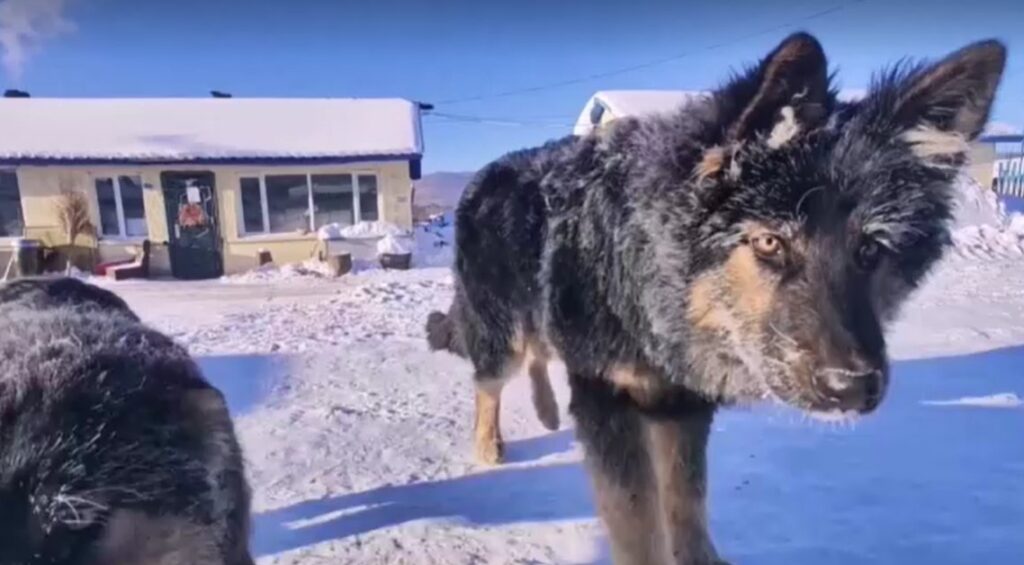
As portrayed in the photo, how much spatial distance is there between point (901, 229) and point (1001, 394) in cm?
336

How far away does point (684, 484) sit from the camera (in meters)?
2.74

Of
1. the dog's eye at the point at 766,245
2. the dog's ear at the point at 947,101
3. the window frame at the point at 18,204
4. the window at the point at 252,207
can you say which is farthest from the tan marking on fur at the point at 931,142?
the window frame at the point at 18,204

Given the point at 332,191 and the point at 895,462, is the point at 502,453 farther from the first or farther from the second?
the point at 332,191

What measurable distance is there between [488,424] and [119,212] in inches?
675

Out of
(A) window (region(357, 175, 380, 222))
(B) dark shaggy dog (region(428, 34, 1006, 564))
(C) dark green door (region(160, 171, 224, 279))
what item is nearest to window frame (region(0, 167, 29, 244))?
(C) dark green door (region(160, 171, 224, 279))

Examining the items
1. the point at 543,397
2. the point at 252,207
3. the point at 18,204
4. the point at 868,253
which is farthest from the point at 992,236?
the point at 18,204

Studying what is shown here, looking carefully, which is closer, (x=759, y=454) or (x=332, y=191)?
(x=759, y=454)

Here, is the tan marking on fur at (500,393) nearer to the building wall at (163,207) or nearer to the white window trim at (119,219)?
the building wall at (163,207)

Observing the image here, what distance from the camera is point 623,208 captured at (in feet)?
8.07

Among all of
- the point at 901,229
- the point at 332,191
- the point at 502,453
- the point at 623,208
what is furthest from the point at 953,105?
the point at 332,191

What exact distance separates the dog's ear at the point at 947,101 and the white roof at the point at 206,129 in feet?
51.8

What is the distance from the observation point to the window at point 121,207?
17266 millimetres

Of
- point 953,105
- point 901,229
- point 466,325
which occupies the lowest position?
point 466,325

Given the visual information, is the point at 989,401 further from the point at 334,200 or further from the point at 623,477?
the point at 334,200
